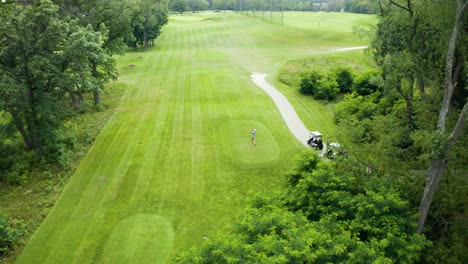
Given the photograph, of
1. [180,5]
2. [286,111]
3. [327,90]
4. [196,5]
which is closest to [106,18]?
[286,111]

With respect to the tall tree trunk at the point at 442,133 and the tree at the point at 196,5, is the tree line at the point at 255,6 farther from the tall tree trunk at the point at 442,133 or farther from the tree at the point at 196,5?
the tall tree trunk at the point at 442,133

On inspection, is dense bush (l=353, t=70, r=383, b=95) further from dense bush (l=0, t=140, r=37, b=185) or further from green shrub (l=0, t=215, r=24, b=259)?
green shrub (l=0, t=215, r=24, b=259)

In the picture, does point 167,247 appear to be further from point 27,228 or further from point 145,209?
point 27,228

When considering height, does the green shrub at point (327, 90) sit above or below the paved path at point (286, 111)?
above

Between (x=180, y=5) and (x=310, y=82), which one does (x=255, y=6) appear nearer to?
(x=180, y=5)

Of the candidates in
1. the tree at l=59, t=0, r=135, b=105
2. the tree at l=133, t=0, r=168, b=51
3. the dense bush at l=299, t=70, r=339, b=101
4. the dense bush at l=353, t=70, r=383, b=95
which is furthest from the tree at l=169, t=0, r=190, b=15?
the dense bush at l=353, t=70, r=383, b=95

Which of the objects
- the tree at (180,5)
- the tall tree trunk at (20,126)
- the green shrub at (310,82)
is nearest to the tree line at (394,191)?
the tall tree trunk at (20,126)
